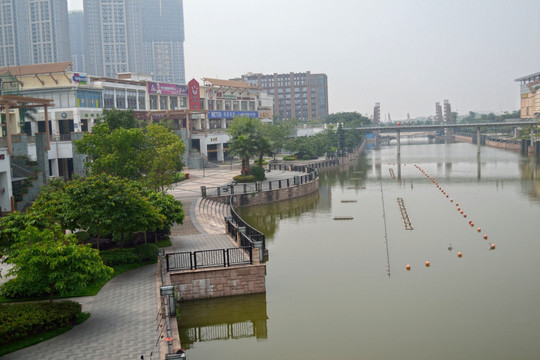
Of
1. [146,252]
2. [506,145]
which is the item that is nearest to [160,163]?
[146,252]

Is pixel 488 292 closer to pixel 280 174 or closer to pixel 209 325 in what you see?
pixel 209 325

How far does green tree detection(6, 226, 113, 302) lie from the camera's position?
16.9 metres

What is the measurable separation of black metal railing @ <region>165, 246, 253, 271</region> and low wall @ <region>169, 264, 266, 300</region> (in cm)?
36

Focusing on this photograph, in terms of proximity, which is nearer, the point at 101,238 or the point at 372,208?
the point at 101,238

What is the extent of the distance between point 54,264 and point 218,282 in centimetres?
780

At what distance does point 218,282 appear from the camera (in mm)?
23141

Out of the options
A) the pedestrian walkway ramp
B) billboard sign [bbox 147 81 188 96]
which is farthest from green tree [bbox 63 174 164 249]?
billboard sign [bbox 147 81 188 96]

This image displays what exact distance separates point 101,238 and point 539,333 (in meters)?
18.5

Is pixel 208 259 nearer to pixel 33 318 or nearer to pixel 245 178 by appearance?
pixel 33 318

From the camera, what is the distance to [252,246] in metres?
24.3

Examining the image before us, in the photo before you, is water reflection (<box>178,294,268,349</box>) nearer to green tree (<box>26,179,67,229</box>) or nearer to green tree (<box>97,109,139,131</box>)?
green tree (<box>26,179,67,229</box>)

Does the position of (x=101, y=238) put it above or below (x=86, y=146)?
below

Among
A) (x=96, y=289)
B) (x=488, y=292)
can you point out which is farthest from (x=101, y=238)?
(x=488, y=292)

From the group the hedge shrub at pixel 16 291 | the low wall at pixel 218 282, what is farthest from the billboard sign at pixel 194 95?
the hedge shrub at pixel 16 291
